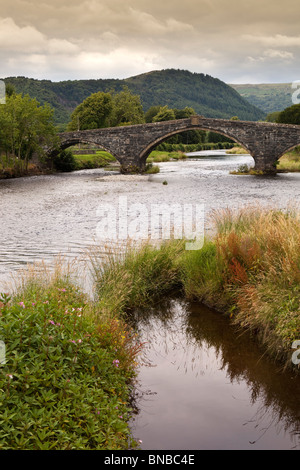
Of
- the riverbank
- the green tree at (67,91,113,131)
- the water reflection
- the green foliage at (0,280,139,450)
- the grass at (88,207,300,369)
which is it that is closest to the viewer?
the green foliage at (0,280,139,450)

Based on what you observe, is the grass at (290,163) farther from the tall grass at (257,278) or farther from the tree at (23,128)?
the tall grass at (257,278)

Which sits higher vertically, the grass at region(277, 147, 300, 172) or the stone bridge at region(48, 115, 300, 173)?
the stone bridge at region(48, 115, 300, 173)

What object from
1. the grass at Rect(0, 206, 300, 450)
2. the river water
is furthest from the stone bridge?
the grass at Rect(0, 206, 300, 450)

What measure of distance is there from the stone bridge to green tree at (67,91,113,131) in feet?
93.2

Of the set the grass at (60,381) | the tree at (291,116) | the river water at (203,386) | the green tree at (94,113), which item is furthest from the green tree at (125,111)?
the grass at (60,381)

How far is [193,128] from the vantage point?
5128cm

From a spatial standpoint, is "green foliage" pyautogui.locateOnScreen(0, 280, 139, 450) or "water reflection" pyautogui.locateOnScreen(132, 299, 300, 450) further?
"water reflection" pyautogui.locateOnScreen(132, 299, 300, 450)

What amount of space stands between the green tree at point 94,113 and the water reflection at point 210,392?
251 ft

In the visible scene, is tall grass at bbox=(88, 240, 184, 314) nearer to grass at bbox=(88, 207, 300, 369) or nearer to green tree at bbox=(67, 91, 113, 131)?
grass at bbox=(88, 207, 300, 369)

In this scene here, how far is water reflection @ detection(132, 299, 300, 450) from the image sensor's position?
5.46 m

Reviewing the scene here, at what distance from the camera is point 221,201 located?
91.2 feet
